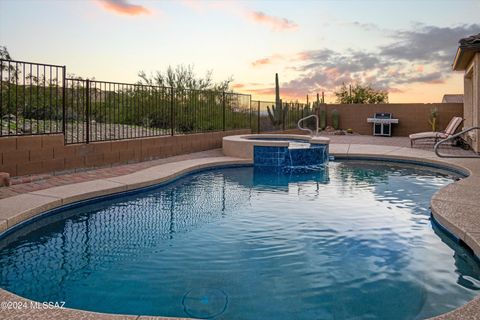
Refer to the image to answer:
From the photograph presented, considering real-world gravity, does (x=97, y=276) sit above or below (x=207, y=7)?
below

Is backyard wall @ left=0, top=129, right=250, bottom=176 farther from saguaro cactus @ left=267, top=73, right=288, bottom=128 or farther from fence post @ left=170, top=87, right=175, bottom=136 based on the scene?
saguaro cactus @ left=267, top=73, right=288, bottom=128

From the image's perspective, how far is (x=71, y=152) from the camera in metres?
7.73

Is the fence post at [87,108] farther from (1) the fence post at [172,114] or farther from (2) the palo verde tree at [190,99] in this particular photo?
(1) the fence post at [172,114]

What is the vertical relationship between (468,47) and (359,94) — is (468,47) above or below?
below

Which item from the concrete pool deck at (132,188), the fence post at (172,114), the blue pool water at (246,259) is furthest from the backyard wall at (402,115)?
the blue pool water at (246,259)

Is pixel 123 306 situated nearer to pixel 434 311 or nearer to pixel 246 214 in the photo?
pixel 434 311

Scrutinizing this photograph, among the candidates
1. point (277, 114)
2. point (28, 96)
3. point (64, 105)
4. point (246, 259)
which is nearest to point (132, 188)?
point (64, 105)

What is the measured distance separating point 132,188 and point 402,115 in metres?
15.6

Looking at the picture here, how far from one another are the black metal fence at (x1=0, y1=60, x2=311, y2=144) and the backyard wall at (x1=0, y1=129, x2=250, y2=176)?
0.71ft

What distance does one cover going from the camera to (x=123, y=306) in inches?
112

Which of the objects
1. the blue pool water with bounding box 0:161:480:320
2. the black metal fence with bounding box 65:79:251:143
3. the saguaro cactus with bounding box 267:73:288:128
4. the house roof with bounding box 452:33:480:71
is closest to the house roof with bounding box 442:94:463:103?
the saguaro cactus with bounding box 267:73:288:128

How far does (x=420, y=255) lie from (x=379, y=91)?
3060 centimetres

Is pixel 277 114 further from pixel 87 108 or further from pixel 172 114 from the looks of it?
pixel 87 108

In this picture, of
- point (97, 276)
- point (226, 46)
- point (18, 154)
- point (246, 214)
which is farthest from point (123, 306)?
point (226, 46)
